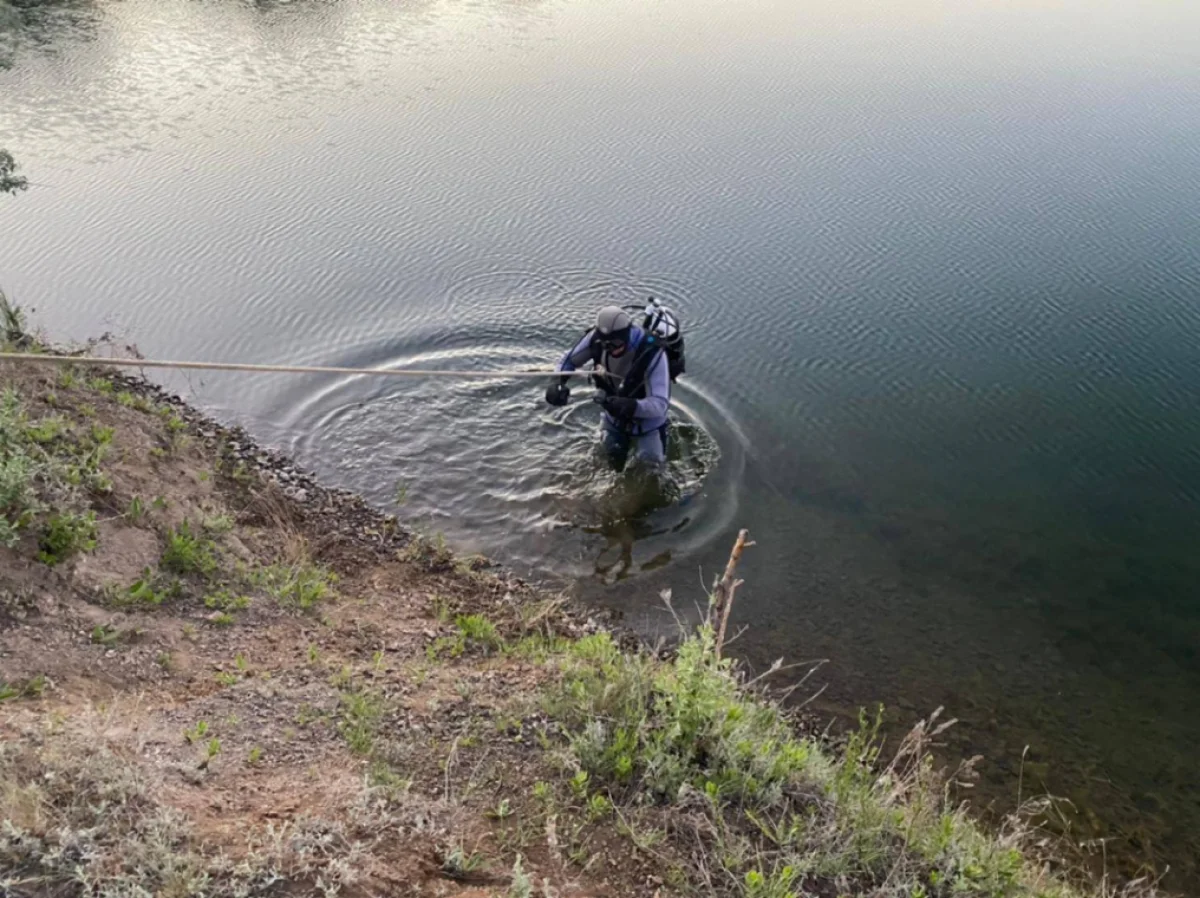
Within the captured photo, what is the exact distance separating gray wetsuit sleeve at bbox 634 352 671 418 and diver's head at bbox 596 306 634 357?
409mm

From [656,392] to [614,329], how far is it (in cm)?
88

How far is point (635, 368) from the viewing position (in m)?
10.2

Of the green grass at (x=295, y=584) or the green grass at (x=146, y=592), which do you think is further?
the green grass at (x=295, y=584)

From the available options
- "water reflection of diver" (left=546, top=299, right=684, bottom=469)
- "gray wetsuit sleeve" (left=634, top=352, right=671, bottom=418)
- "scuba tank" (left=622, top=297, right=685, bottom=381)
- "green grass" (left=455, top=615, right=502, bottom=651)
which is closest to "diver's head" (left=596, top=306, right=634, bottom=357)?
"water reflection of diver" (left=546, top=299, right=684, bottom=469)

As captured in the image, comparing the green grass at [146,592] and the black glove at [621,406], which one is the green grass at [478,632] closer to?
the green grass at [146,592]

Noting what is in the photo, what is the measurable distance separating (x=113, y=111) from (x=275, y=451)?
12.6m

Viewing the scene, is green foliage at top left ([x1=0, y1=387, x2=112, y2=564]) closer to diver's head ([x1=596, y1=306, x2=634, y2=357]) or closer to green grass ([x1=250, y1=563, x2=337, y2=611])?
green grass ([x1=250, y1=563, x2=337, y2=611])

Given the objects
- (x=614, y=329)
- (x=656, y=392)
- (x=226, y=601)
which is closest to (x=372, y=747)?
(x=226, y=601)

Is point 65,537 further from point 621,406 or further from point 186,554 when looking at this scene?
point 621,406

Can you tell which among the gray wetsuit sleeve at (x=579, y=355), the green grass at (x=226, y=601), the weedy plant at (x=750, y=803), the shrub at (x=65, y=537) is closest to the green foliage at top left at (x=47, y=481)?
the shrub at (x=65, y=537)

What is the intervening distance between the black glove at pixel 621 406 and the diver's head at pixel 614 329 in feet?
1.69

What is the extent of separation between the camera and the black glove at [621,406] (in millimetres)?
10000

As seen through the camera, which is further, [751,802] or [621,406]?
[621,406]

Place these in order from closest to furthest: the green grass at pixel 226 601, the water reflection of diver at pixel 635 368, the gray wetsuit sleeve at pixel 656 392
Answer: the green grass at pixel 226 601, the water reflection of diver at pixel 635 368, the gray wetsuit sleeve at pixel 656 392
